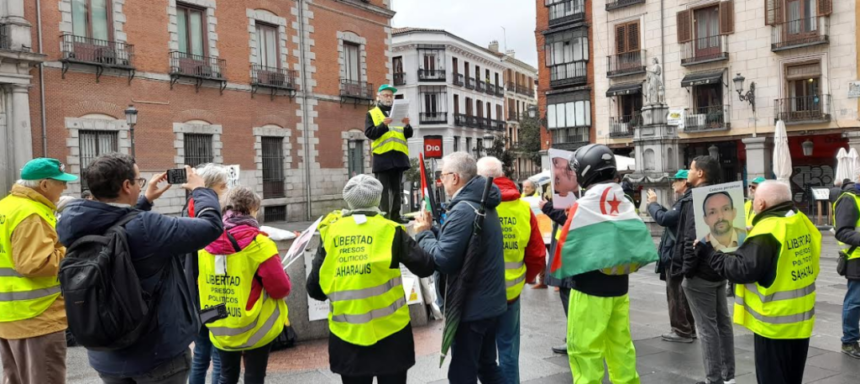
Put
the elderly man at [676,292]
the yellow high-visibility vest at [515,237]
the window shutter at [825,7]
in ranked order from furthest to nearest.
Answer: the window shutter at [825,7] → the elderly man at [676,292] → the yellow high-visibility vest at [515,237]

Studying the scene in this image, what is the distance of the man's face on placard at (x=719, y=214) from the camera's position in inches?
174

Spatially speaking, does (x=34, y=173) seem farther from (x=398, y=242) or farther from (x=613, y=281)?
(x=613, y=281)

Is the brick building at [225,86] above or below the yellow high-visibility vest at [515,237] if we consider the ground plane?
above

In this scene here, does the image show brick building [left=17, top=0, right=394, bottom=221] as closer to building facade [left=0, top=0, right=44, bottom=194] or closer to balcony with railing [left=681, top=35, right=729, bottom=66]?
building facade [left=0, top=0, right=44, bottom=194]

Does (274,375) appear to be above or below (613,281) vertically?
below

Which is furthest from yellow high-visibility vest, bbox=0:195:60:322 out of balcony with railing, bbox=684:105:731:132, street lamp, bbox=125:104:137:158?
balcony with railing, bbox=684:105:731:132

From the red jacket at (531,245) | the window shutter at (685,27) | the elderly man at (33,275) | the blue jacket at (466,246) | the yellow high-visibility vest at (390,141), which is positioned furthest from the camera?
the window shutter at (685,27)

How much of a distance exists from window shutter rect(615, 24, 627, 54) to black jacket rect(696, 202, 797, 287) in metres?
30.6

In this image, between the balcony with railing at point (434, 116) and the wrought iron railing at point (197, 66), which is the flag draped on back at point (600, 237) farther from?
the balcony with railing at point (434, 116)

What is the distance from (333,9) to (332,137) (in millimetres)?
5809

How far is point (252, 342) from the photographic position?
14.6 feet

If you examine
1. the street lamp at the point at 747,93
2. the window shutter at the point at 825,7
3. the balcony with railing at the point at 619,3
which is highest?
the balcony with railing at the point at 619,3

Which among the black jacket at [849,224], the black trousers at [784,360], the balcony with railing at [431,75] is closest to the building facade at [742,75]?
the black jacket at [849,224]

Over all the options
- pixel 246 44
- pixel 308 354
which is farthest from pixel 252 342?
pixel 246 44
